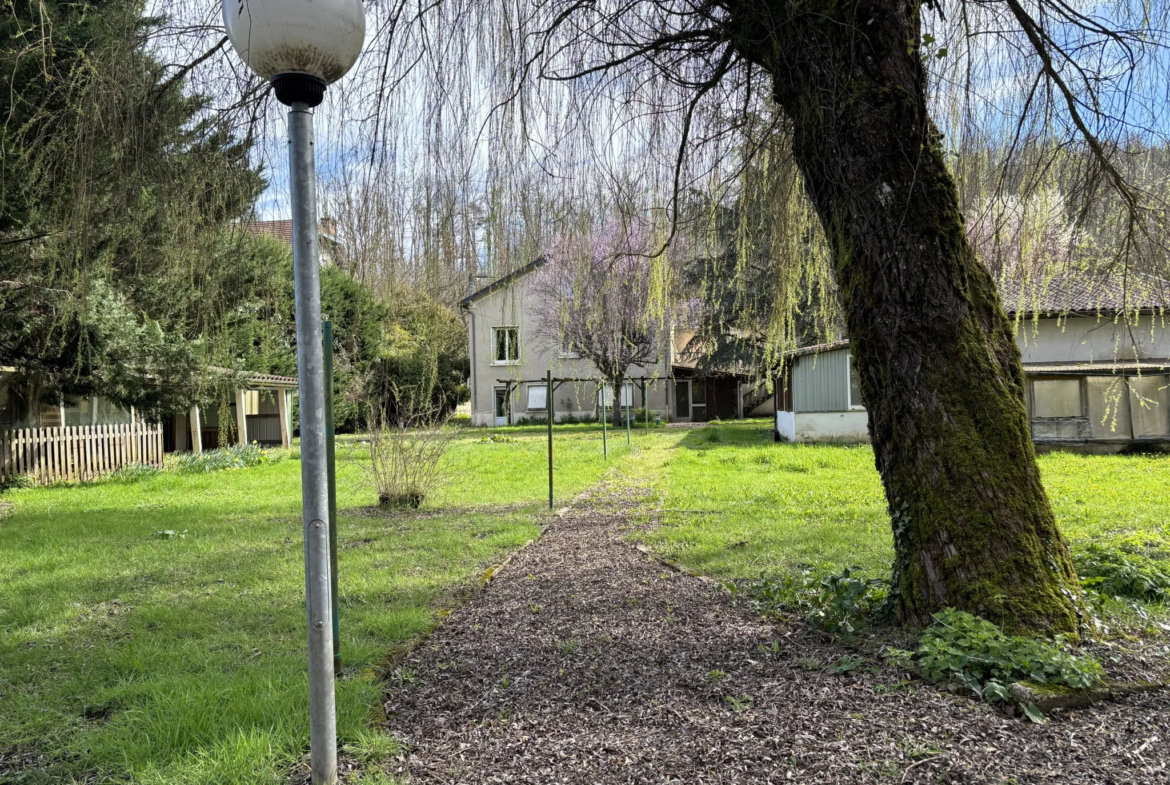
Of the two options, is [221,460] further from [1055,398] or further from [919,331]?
[1055,398]

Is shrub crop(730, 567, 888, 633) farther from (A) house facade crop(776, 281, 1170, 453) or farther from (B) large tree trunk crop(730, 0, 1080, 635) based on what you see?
(A) house facade crop(776, 281, 1170, 453)

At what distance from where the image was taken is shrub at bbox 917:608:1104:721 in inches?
96.4

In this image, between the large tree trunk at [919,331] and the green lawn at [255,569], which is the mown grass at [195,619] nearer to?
the green lawn at [255,569]

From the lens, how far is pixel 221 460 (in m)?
15.0

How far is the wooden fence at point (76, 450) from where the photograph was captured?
11266 millimetres

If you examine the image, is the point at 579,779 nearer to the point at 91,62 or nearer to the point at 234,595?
the point at 91,62

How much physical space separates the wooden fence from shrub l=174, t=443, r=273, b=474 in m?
0.51

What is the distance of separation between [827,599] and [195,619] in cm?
372

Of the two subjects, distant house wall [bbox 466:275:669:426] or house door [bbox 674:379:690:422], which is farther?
house door [bbox 674:379:690:422]

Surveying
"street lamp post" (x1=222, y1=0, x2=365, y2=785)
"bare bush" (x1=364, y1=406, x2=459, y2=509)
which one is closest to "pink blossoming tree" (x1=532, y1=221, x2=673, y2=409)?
"street lamp post" (x1=222, y1=0, x2=365, y2=785)

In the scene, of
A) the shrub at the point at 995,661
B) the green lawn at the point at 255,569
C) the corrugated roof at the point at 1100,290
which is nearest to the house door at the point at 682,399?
the green lawn at the point at 255,569

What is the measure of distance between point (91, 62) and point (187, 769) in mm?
2720

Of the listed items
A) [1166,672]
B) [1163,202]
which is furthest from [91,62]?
[1163,202]

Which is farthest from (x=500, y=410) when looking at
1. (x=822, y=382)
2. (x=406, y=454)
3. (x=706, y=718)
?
(x=706, y=718)
